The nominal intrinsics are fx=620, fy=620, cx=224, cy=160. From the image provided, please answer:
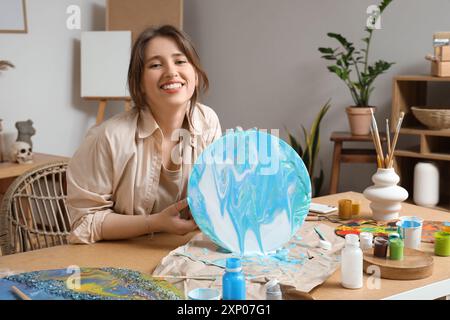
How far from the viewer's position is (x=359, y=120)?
376 centimetres

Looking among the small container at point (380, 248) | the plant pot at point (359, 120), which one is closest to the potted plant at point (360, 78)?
the plant pot at point (359, 120)

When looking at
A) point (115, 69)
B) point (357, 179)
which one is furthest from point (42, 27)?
point (357, 179)

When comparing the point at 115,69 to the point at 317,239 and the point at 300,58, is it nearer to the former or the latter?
the point at 300,58

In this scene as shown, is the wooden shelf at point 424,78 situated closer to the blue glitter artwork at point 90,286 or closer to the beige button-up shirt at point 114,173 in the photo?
the beige button-up shirt at point 114,173

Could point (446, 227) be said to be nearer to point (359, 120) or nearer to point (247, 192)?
point (247, 192)

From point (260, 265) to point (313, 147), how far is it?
2577 millimetres

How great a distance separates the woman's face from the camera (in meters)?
1.91

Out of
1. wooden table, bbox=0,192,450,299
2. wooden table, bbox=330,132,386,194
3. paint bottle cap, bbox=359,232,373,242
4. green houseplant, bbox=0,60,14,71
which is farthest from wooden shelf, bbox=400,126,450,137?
green houseplant, bbox=0,60,14,71

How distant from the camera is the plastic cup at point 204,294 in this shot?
1.37 metres

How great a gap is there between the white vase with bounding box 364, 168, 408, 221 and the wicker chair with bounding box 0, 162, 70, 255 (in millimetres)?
1054

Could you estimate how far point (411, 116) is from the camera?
143 inches

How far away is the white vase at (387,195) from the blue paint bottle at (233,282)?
81cm
